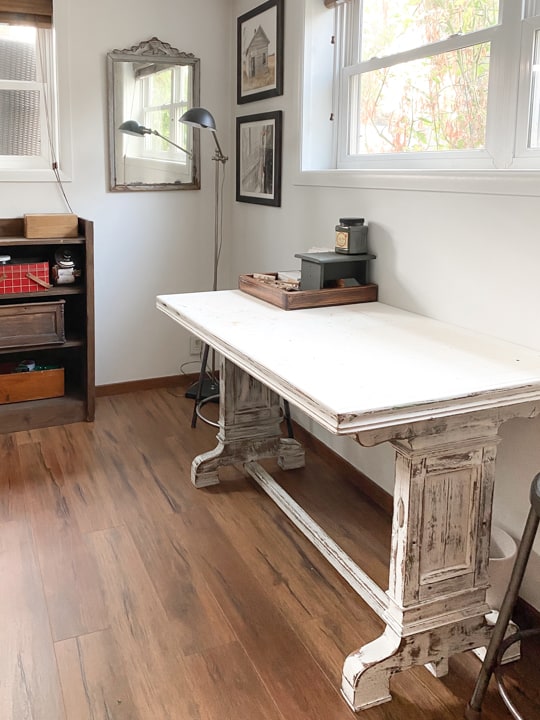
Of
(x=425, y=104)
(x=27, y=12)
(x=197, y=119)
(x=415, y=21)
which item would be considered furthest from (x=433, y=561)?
(x=27, y=12)

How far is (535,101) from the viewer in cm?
203

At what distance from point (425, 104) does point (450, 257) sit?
630mm

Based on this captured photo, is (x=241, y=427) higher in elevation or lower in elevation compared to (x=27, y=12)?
lower

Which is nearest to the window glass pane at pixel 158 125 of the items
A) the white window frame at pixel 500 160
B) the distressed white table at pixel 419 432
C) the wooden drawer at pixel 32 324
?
the wooden drawer at pixel 32 324

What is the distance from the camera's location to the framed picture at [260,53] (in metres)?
3.17

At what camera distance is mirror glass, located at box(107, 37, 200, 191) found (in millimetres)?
3576

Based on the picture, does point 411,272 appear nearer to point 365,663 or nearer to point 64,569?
point 365,663

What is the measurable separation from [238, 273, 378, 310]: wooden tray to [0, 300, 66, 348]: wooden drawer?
115 cm

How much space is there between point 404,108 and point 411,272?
651 mm

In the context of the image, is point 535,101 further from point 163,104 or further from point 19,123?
point 19,123

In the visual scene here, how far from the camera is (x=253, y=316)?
2.29 m

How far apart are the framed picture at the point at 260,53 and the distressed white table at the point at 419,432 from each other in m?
1.66

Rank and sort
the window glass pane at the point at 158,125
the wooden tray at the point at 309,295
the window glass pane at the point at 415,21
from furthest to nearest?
the window glass pane at the point at 158,125 → the wooden tray at the point at 309,295 → the window glass pane at the point at 415,21

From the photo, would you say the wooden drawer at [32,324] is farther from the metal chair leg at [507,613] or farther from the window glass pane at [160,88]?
the metal chair leg at [507,613]
